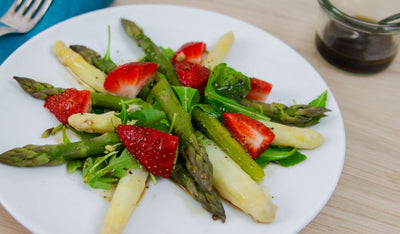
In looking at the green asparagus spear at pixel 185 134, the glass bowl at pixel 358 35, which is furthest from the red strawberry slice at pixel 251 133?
the glass bowl at pixel 358 35

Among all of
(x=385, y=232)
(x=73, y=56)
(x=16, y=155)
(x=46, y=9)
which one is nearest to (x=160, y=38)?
(x=73, y=56)

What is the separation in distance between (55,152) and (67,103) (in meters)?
0.32

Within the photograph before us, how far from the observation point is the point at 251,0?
370 cm

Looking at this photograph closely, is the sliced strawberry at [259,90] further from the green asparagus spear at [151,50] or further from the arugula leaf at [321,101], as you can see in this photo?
the green asparagus spear at [151,50]

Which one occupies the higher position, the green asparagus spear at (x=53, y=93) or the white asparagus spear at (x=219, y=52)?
the green asparagus spear at (x=53, y=93)

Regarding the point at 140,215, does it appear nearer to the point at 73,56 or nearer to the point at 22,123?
the point at 22,123

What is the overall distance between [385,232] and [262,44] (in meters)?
1.39

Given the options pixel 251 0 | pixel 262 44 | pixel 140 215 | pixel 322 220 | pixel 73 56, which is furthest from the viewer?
pixel 251 0

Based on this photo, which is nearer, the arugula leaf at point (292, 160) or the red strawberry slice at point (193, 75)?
the arugula leaf at point (292, 160)

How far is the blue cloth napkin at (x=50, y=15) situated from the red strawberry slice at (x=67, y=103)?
0.80 meters

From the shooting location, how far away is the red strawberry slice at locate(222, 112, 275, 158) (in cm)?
213

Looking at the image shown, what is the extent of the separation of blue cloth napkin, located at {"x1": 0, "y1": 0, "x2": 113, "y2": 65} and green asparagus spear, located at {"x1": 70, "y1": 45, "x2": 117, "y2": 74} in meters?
0.50

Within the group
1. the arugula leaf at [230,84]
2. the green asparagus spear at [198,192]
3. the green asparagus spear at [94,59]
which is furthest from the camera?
the green asparagus spear at [94,59]

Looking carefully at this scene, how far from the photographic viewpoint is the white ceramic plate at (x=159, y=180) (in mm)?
1799
